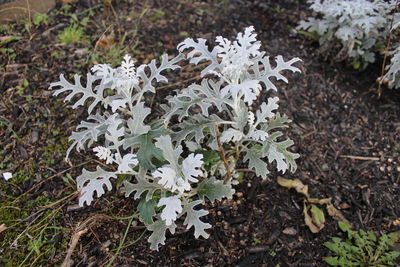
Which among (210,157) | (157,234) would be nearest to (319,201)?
(210,157)

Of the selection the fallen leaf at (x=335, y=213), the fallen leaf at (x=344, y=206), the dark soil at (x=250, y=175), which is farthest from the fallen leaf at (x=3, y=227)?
the fallen leaf at (x=344, y=206)

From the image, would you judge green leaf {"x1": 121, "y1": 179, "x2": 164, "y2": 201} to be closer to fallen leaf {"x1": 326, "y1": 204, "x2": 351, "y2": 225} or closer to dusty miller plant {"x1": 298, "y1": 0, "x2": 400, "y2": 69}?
fallen leaf {"x1": 326, "y1": 204, "x2": 351, "y2": 225}

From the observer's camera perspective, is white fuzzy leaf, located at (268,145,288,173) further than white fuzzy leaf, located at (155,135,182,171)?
Yes

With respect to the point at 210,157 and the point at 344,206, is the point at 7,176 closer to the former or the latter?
the point at 210,157

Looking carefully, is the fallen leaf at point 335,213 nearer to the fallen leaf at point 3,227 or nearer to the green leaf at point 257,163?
the green leaf at point 257,163

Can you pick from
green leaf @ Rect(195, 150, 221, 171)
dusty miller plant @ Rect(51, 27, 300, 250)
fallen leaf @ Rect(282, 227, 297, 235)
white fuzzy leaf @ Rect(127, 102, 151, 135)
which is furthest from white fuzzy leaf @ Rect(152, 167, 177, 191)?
fallen leaf @ Rect(282, 227, 297, 235)
